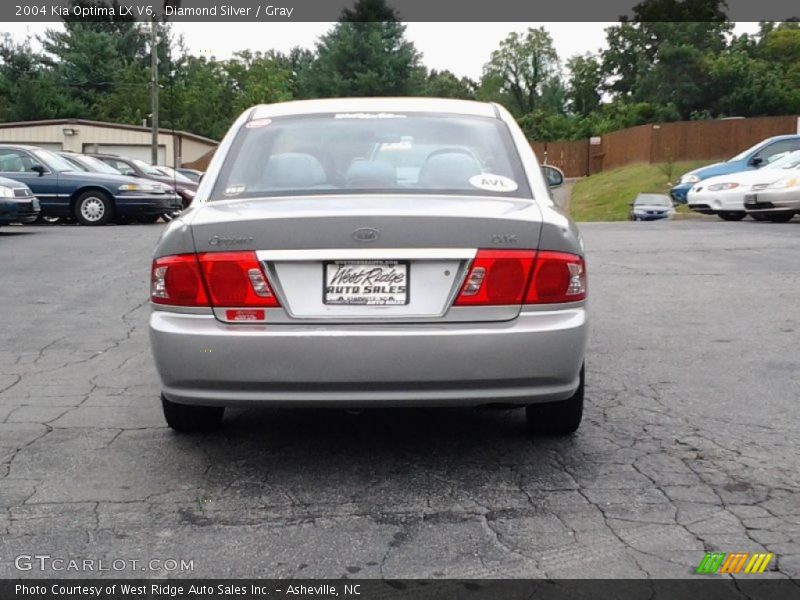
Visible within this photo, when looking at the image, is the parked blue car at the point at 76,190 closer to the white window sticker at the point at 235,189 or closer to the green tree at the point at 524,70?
the white window sticker at the point at 235,189

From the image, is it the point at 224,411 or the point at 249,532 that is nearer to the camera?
the point at 249,532

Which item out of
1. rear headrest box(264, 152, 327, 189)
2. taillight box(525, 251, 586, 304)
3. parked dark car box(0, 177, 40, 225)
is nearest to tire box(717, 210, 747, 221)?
parked dark car box(0, 177, 40, 225)

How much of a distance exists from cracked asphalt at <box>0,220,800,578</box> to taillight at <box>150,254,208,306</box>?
29.2 inches

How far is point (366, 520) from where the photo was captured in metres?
3.90

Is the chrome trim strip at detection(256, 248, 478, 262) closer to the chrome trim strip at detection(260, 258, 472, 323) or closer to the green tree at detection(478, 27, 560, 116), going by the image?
the chrome trim strip at detection(260, 258, 472, 323)

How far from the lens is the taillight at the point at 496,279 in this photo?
415cm

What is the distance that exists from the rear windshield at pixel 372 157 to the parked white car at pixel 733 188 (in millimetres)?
14256

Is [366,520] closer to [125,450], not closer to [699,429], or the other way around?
[125,450]

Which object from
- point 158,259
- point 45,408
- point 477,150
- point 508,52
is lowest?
point 45,408

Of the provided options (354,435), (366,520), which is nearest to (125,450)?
(354,435)
